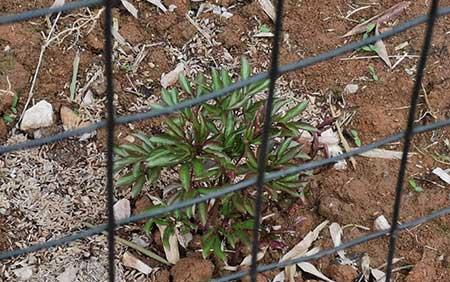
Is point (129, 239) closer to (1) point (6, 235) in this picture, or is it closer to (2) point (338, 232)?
(1) point (6, 235)

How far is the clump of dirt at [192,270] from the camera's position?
2150 mm

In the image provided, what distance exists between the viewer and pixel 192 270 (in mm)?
2154

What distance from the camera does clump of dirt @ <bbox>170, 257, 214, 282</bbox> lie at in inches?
84.7

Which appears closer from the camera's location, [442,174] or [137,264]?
[137,264]

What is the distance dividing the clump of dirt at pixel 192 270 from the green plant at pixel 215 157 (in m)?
0.05

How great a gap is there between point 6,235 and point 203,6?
778 millimetres

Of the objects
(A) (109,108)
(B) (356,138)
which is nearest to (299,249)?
(B) (356,138)

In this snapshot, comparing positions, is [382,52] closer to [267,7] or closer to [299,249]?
[267,7]

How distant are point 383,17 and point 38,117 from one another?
838mm

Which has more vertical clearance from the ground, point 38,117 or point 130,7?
point 130,7

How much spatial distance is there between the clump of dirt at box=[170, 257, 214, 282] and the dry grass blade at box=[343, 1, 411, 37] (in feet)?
2.49

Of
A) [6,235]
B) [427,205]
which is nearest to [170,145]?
[6,235]

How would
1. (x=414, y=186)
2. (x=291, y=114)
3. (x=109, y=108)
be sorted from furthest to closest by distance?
(x=414, y=186), (x=291, y=114), (x=109, y=108)

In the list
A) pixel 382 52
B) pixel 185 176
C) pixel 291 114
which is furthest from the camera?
pixel 382 52
